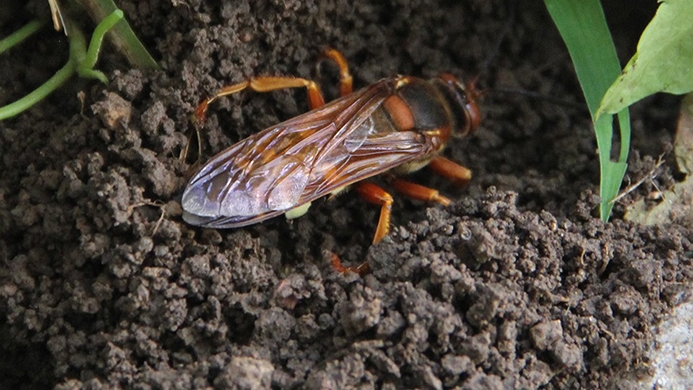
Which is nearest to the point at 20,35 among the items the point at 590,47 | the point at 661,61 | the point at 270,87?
the point at 270,87

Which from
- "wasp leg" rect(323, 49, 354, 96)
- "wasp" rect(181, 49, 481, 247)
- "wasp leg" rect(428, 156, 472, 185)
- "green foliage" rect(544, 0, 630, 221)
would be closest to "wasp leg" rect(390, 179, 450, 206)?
"wasp" rect(181, 49, 481, 247)

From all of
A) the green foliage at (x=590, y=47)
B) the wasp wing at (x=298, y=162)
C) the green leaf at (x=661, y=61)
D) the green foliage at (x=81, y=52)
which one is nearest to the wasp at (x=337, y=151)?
the wasp wing at (x=298, y=162)

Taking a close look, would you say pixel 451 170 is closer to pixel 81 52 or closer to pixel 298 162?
pixel 298 162

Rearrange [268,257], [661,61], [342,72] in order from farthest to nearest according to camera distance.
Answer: [342,72]
[268,257]
[661,61]

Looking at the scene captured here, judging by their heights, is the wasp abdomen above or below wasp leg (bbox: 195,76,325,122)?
below

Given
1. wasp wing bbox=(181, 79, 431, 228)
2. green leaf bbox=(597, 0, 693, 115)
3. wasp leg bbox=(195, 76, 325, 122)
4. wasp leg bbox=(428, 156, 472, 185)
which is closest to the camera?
green leaf bbox=(597, 0, 693, 115)

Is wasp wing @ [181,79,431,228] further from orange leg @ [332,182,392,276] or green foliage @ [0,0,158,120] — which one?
green foliage @ [0,0,158,120]

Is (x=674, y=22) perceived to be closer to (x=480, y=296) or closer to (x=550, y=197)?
(x=550, y=197)
